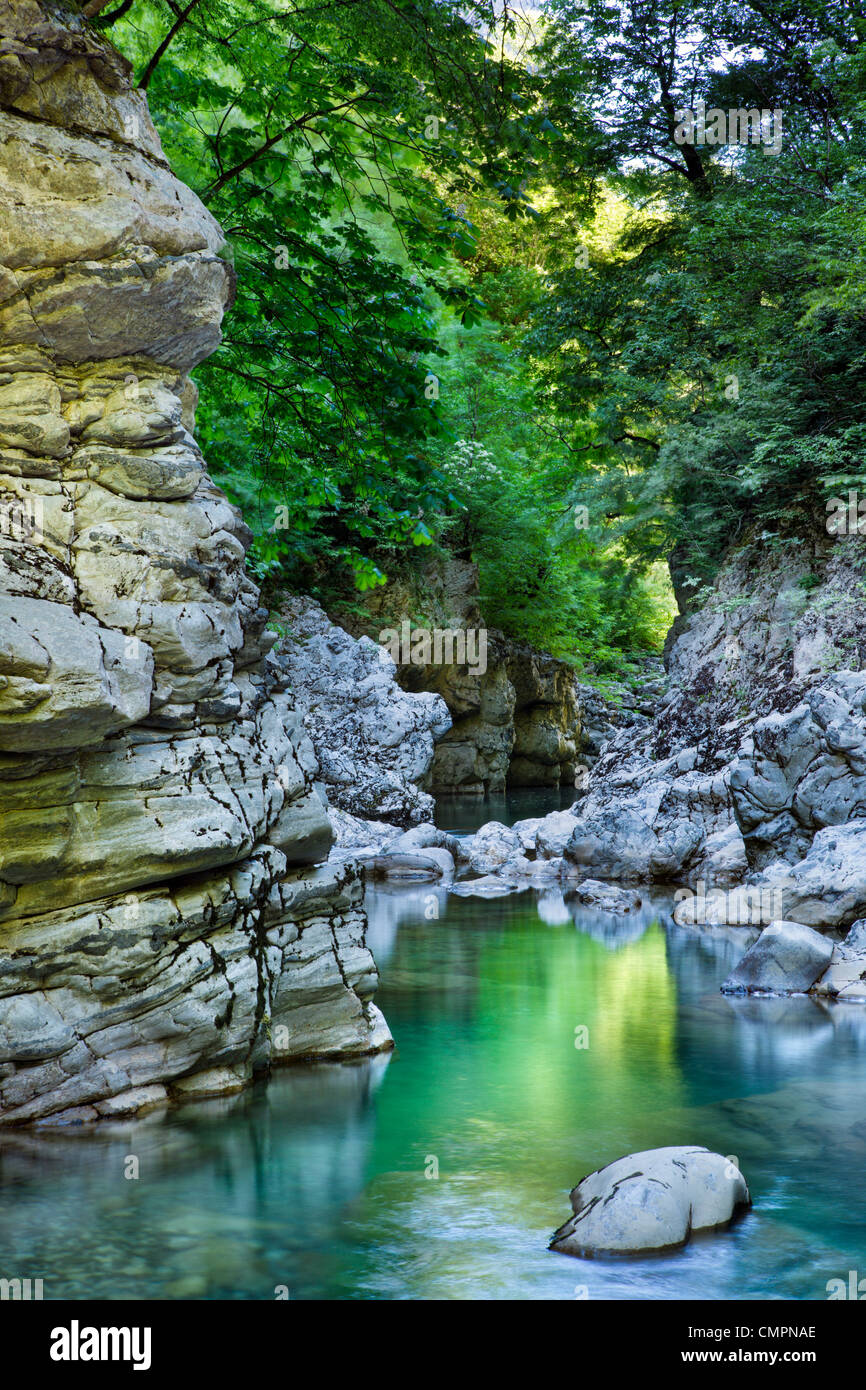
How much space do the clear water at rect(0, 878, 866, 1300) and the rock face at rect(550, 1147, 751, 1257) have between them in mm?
125

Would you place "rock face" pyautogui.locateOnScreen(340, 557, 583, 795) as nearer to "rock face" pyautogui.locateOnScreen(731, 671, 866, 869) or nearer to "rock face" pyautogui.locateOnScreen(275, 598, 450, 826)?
"rock face" pyautogui.locateOnScreen(275, 598, 450, 826)

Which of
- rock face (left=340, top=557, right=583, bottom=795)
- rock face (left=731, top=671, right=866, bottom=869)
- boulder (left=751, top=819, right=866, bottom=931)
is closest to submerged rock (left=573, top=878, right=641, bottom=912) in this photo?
rock face (left=731, top=671, right=866, bottom=869)

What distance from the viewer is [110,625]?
24.0 ft

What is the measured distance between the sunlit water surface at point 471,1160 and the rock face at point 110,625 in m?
0.65

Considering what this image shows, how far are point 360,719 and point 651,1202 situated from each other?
18.4 m

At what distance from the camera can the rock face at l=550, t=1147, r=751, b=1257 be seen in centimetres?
590

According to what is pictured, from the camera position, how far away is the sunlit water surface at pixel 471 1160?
5.73 m

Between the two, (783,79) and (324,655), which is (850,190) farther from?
(324,655)
